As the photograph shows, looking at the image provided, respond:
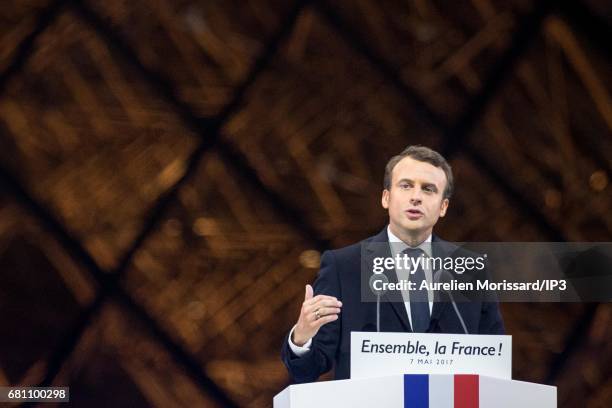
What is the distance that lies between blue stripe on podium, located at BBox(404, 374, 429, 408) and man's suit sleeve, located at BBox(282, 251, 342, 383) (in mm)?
615

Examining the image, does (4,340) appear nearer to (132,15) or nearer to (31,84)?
(31,84)

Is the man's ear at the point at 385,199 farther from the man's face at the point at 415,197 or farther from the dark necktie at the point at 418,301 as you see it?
the dark necktie at the point at 418,301

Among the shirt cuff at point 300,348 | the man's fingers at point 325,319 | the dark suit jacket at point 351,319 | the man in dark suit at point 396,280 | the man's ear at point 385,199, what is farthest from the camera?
the man's ear at point 385,199

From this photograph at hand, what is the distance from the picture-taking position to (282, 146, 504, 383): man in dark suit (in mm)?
2867

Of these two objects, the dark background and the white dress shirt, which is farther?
the dark background

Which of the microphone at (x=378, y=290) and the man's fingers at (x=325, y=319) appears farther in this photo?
the microphone at (x=378, y=290)

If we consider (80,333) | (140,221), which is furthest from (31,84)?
(80,333)

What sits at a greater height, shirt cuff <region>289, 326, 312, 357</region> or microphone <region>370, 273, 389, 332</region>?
microphone <region>370, 273, 389, 332</region>

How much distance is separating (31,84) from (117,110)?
308 mm

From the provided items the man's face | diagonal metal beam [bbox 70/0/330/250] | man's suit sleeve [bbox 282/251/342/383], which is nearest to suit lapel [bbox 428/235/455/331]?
the man's face

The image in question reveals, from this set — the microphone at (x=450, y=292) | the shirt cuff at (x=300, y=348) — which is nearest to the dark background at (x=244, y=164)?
the microphone at (x=450, y=292)

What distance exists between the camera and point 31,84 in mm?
3318

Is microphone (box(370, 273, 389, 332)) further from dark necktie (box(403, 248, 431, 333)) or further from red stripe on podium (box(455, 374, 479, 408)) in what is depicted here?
red stripe on podium (box(455, 374, 479, 408))

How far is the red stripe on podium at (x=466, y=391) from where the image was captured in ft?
6.93
